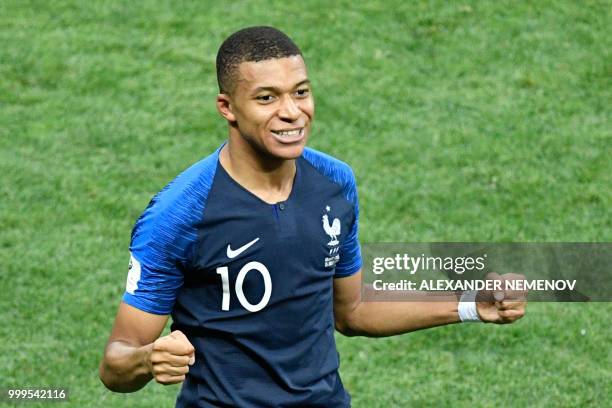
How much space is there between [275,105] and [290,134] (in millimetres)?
128

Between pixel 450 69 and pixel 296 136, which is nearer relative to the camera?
pixel 296 136

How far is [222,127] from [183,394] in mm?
6065

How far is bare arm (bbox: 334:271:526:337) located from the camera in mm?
5723

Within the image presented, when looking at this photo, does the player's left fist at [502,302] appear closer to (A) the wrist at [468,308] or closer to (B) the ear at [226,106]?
(A) the wrist at [468,308]

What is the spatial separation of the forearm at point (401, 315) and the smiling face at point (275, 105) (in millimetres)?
1016

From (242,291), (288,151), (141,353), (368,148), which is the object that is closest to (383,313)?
(242,291)

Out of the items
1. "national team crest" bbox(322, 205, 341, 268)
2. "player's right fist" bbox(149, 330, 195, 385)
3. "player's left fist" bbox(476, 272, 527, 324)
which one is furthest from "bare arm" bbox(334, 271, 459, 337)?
"player's right fist" bbox(149, 330, 195, 385)

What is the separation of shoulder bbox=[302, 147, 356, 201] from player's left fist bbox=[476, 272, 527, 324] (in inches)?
27.3

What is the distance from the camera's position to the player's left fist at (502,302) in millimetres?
5379

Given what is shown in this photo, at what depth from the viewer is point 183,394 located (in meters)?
5.41

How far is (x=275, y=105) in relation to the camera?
16.7ft

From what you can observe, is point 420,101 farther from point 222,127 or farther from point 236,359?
point 236,359

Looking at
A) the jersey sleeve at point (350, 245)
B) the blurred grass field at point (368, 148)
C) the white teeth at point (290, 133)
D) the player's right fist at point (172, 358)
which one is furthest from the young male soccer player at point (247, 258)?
the blurred grass field at point (368, 148)

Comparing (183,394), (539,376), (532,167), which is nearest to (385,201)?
(532,167)
